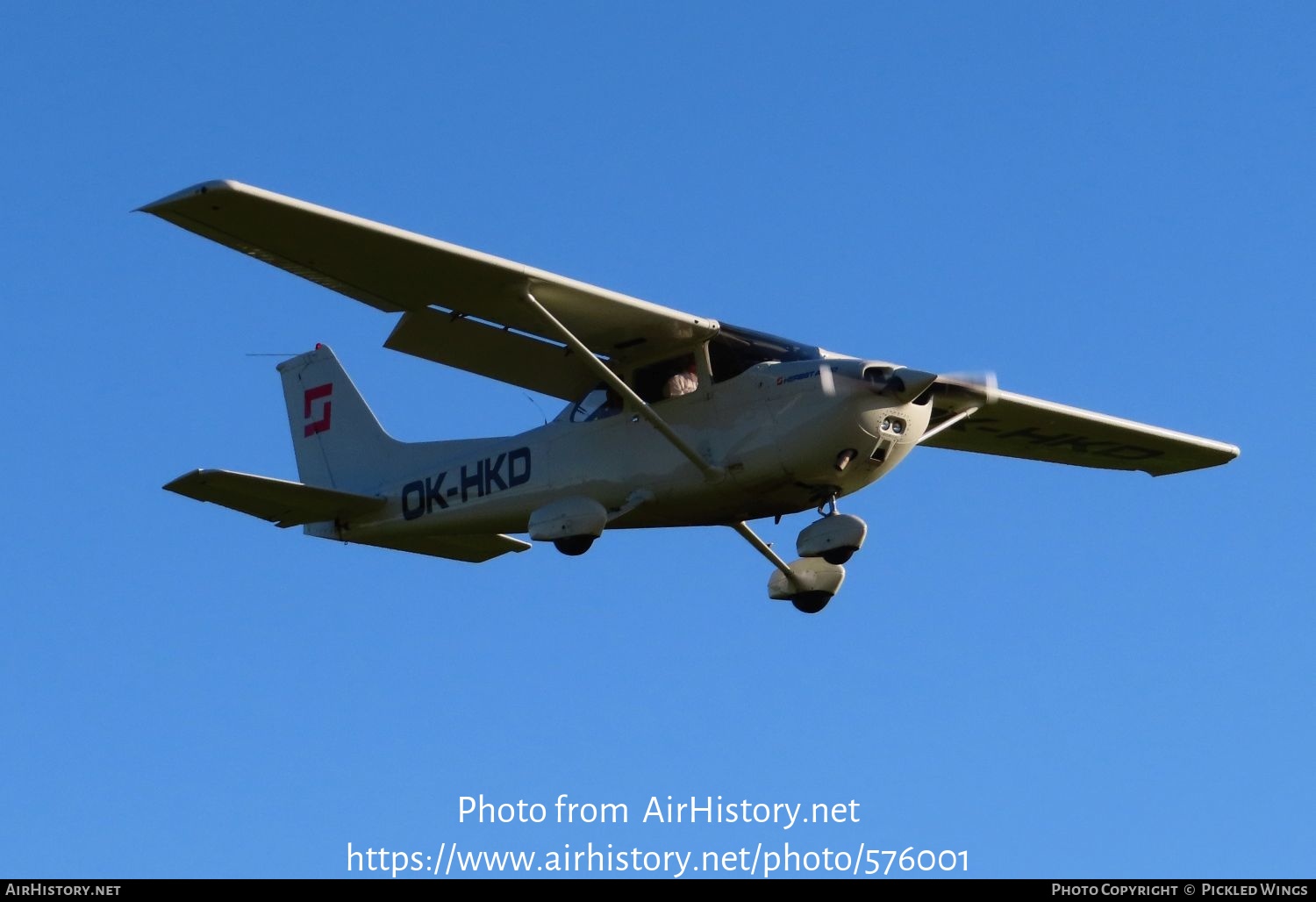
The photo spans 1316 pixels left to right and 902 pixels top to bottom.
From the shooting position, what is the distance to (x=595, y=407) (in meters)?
17.1

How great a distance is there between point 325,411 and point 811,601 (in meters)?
5.82

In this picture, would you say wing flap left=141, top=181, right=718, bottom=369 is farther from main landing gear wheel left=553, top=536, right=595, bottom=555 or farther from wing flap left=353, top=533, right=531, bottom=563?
wing flap left=353, top=533, right=531, bottom=563

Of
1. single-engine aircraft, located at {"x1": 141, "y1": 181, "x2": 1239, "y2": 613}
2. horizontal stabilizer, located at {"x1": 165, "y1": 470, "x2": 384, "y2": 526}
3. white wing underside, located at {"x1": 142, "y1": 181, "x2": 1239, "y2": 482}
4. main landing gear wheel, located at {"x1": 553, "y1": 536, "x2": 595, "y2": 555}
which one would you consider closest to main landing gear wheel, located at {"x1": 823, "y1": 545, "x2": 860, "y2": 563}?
single-engine aircraft, located at {"x1": 141, "y1": 181, "x2": 1239, "y2": 613}

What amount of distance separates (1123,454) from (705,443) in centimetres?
553

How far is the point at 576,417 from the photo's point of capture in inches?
679

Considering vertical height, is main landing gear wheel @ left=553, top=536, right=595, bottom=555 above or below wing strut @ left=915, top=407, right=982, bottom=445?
below

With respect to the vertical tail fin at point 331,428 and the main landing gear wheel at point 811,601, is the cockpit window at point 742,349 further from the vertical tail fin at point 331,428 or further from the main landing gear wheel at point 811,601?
the vertical tail fin at point 331,428

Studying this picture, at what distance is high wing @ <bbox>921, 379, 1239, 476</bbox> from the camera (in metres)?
18.8

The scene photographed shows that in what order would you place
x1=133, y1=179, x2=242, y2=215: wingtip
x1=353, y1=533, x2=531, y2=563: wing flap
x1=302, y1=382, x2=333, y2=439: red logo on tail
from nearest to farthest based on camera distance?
1. x1=133, y1=179, x2=242, y2=215: wingtip
2. x1=353, y1=533, x2=531, y2=563: wing flap
3. x1=302, y1=382, x2=333, y2=439: red logo on tail

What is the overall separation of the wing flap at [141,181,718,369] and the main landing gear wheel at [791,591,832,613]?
245 centimetres

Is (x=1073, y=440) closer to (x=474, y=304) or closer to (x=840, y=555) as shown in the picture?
(x=840, y=555)
